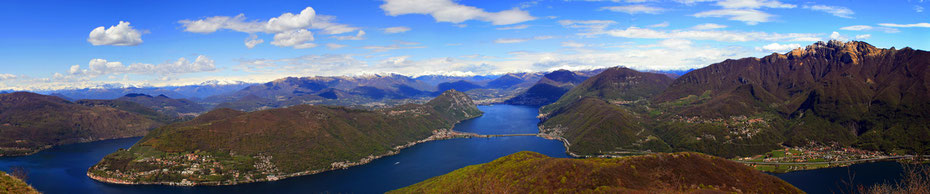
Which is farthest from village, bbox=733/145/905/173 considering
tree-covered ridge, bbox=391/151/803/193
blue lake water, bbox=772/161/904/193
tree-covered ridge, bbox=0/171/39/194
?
tree-covered ridge, bbox=0/171/39/194

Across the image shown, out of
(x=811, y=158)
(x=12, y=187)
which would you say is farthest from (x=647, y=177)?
(x=811, y=158)

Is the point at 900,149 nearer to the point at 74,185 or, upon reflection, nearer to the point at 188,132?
the point at 188,132

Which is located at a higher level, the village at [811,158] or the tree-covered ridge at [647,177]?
the tree-covered ridge at [647,177]

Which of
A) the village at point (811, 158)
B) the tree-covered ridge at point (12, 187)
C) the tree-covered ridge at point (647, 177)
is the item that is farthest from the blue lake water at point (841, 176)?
the tree-covered ridge at point (12, 187)

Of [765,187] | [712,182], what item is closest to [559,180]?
[712,182]

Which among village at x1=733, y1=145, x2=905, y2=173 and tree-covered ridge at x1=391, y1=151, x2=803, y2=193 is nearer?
tree-covered ridge at x1=391, y1=151, x2=803, y2=193

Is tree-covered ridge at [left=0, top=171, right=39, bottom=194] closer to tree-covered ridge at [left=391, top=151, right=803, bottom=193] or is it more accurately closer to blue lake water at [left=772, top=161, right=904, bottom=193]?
tree-covered ridge at [left=391, top=151, right=803, bottom=193]

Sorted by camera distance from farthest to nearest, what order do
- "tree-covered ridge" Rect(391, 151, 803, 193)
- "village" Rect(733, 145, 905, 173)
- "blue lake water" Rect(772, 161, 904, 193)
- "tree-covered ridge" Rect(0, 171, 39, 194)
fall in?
1. "village" Rect(733, 145, 905, 173)
2. "blue lake water" Rect(772, 161, 904, 193)
3. "tree-covered ridge" Rect(391, 151, 803, 193)
4. "tree-covered ridge" Rect(0, 171, 39, 194)

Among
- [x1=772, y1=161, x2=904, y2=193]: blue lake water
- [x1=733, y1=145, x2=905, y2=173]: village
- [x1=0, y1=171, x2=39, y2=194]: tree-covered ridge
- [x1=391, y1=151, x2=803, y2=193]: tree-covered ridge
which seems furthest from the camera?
[x1=733, y1=145, x2=905, y2=173]: village

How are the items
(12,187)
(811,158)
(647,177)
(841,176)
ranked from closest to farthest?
(12,187) < (647,177) < (841,176) < (811,158)

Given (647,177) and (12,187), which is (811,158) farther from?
(12,187)

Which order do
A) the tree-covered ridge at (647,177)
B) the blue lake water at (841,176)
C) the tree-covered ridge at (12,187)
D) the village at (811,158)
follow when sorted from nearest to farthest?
the tree-covered ridge at (12,187) → the tree-covered ridge at (647,177) → the blue lake water at (841,176) → the village at (811,158)

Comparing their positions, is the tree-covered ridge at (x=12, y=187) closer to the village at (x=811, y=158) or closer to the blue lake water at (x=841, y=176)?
the blue lake water at (x=841, y=176)
